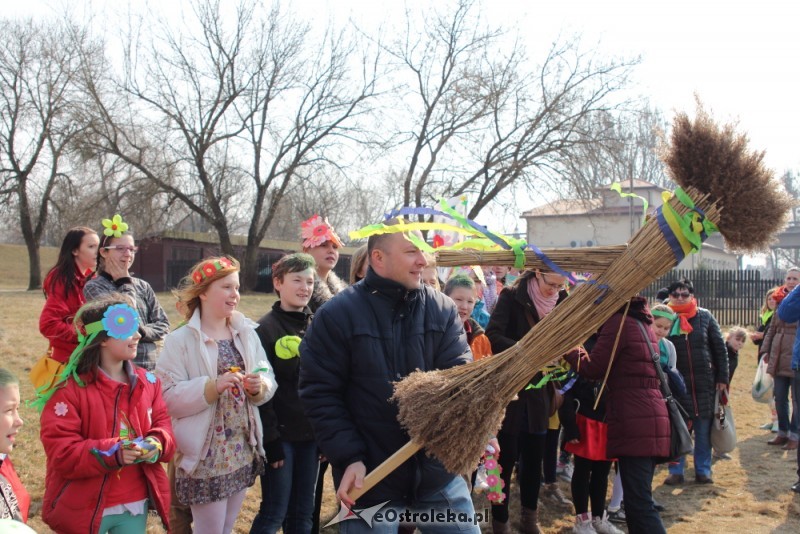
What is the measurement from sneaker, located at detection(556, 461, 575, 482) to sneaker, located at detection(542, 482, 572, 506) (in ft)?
1.90

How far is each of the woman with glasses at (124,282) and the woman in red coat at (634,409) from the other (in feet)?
9.09

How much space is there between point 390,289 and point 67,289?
2713mm

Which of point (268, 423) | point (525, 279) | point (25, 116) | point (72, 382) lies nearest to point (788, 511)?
point (525, 279)

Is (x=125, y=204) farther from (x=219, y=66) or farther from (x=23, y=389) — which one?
(x=23, y=389)

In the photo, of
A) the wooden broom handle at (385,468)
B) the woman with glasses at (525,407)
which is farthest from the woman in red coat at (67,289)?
the woman with glasses at (525,407)

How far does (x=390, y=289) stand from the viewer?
9.62ft

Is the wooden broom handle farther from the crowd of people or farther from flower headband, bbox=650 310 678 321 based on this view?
flower headband, bbox=650 310 678 321

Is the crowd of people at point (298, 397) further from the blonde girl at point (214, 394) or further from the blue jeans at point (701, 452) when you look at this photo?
the blue jeans at point (701, 452)

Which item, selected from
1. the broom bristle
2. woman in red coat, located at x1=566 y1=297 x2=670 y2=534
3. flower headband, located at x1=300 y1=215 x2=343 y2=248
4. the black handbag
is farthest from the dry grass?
the broom bristle

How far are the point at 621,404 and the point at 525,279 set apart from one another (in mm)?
1079

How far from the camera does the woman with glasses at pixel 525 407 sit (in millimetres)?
4699

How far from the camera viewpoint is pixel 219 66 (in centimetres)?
2452

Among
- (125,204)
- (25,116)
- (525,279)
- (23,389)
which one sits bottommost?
(23,389)

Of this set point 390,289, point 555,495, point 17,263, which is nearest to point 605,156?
point 555,495
